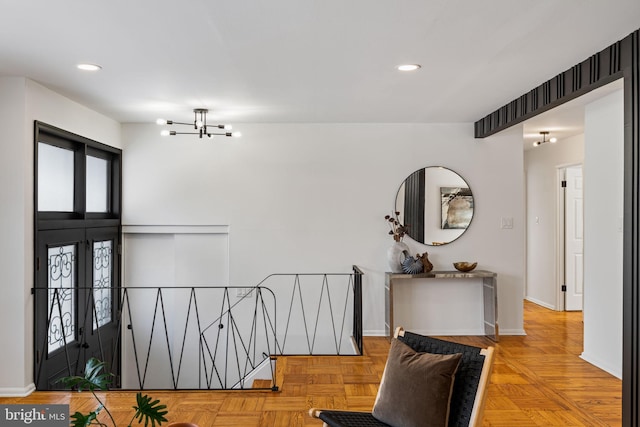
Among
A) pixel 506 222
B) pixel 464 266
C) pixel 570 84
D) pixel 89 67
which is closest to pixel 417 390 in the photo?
pixel 570 84

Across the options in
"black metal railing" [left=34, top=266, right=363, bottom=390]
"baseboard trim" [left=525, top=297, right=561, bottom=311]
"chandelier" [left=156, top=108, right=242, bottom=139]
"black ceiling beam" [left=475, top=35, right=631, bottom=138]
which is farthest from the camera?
"baseboard trim" [left=525, top=297, right=561, bottom=311]

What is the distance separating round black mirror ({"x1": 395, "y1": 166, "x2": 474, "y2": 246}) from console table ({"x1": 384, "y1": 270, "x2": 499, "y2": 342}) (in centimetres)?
43

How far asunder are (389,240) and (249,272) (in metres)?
1.51

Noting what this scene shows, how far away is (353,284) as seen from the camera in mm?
5594

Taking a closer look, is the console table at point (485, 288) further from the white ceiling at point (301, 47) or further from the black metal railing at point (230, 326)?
the white ceiling at point (301, 47)

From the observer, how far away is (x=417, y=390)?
242 centimetres

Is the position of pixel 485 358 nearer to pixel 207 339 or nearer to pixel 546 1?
pixel 546 1

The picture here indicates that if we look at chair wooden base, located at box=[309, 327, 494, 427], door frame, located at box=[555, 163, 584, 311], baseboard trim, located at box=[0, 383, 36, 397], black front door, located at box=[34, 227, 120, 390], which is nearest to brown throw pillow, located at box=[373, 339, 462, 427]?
chair wooden base, located at box=[309, 327, 494, 427]

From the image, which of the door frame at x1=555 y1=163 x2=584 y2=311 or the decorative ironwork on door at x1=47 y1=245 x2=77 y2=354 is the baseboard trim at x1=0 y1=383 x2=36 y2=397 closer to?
the decorative ironwork on door at x1=47 y1=245 x2=77 y2=354

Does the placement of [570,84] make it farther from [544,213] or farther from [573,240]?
[544,213]

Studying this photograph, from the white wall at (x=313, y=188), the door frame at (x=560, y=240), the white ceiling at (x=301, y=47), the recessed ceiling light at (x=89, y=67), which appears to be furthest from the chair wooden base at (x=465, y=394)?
the door frame at (x=560, y=240)

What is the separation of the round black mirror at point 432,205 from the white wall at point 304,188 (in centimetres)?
10

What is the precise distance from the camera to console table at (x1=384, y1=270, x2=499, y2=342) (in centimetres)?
535

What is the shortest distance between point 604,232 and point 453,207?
154 centimetres
